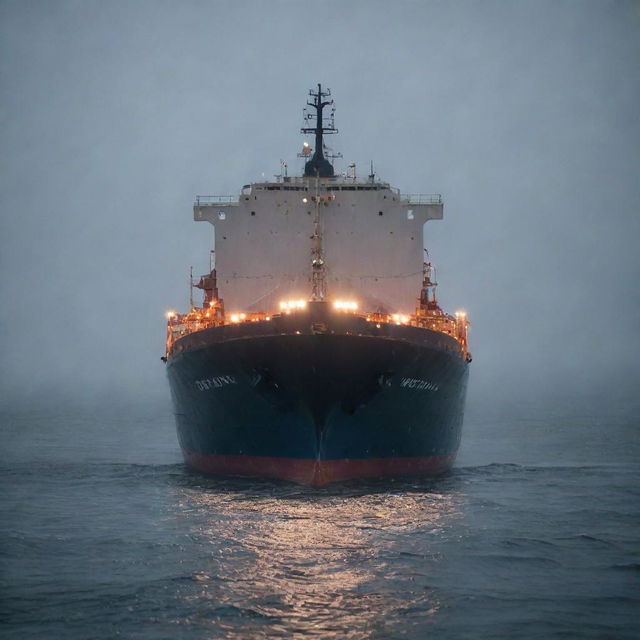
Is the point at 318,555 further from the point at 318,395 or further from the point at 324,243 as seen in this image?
the point at 324,243

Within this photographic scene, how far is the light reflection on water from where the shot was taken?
13156 mm

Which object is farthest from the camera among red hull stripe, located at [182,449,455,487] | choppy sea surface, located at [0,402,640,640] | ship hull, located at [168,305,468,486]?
red hull stripe, located at [182,449,455,487]

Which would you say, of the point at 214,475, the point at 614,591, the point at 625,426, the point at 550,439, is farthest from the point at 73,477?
the point at 625,426

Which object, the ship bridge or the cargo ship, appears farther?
the ship bridge

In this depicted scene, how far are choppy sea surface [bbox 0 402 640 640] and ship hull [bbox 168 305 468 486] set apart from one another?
33.2 inches

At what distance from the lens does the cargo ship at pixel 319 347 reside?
23.6 m

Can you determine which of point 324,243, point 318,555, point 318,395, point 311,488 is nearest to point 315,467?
point 311,488

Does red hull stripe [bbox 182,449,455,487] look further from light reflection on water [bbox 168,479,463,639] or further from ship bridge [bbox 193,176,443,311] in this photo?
ship bridge [bbox 193,176,443,311]

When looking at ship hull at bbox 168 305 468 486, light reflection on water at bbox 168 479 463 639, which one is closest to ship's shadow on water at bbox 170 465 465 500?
light reflection on water at bbox 168 479 463 639

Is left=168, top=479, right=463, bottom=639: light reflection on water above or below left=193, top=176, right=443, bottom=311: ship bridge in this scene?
below

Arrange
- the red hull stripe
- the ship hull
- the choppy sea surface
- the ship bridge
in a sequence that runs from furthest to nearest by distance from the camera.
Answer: the ship bridge, the red hull stripe, the ship hull, the choppy sea surface

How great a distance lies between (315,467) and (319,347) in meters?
3.59

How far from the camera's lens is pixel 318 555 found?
660 inches

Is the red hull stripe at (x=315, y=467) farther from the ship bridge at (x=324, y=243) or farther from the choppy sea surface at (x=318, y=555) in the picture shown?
the ship bridge at (x=324, y=243)
